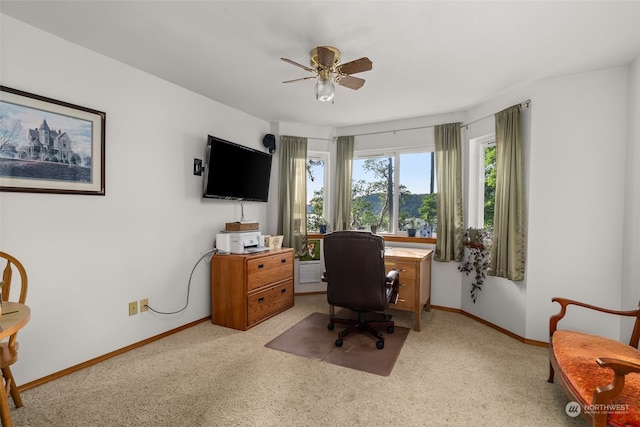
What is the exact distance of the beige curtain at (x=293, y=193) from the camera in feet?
14.4

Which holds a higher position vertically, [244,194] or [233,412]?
[244,194]

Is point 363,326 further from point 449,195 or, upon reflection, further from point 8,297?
point 8,297

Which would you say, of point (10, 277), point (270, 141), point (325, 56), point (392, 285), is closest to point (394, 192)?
point (392, 285)

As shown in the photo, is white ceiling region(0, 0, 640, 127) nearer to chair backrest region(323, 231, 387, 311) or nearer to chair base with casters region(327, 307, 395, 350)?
chair backrest region(323, 231, 387, 311)

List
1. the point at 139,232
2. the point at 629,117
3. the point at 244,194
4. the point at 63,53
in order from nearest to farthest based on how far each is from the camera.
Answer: the point at 63,53 < the point at 629,117 < the point at 139,232 < the point at 244,194

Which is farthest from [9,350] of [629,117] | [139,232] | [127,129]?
Answer: [629,117]

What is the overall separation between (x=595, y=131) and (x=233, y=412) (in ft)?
12.1

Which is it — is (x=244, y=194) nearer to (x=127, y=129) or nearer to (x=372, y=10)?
(x=127, y=129)

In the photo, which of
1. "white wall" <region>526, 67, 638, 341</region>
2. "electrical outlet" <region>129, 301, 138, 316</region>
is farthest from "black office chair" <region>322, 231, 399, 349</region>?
"electrical outlet" <region>129, 301, 138, 316</region>

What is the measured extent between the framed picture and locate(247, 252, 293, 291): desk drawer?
5.19ft

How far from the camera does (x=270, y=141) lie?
4.38 meters

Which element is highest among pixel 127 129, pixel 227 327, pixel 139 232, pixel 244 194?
pixel 127 129

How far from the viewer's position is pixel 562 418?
1.89 metres

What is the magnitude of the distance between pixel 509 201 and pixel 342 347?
221 centimetres
